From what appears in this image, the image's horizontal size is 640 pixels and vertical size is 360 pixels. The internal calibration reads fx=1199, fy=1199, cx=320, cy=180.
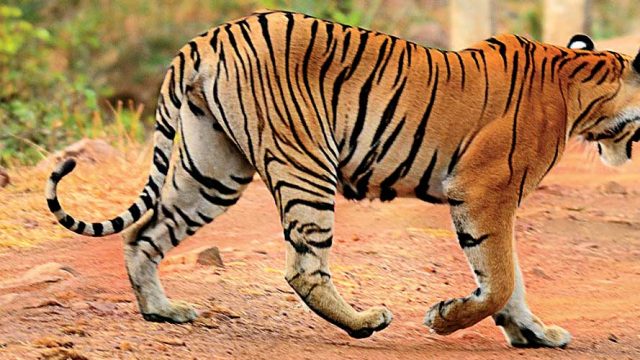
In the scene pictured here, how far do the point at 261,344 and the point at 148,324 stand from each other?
51 cm

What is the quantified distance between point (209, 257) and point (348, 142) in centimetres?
155

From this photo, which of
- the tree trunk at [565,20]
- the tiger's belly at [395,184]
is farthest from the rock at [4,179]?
the tree trunk at [565,20]

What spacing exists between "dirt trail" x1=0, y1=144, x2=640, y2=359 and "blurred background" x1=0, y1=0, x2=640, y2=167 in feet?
11.8

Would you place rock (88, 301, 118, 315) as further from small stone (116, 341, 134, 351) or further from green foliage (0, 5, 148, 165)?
green foliage (0, 5, 148, 165)

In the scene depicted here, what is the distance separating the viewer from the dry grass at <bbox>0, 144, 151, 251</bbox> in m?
7.02

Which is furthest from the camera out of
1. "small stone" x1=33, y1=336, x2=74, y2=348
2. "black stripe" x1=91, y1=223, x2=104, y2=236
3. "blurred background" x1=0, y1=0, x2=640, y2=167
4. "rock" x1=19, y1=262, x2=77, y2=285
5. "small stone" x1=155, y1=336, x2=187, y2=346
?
"blurred background" x1=0, y1=0, x2=640, y2=167

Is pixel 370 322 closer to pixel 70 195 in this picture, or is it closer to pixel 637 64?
pixel 637 64

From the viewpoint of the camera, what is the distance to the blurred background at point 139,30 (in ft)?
39.9

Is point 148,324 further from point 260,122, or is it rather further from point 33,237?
point 33,237

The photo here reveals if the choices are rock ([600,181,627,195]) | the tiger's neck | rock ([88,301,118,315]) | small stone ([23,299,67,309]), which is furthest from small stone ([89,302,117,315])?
rock ([600,181,627,195])

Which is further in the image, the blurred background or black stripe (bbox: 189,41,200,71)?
the blurred background

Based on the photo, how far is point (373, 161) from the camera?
4.99 m

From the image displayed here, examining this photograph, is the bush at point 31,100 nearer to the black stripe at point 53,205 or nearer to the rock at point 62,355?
the black stripe at point 53,205

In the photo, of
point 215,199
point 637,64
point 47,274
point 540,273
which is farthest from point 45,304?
point 540,273
